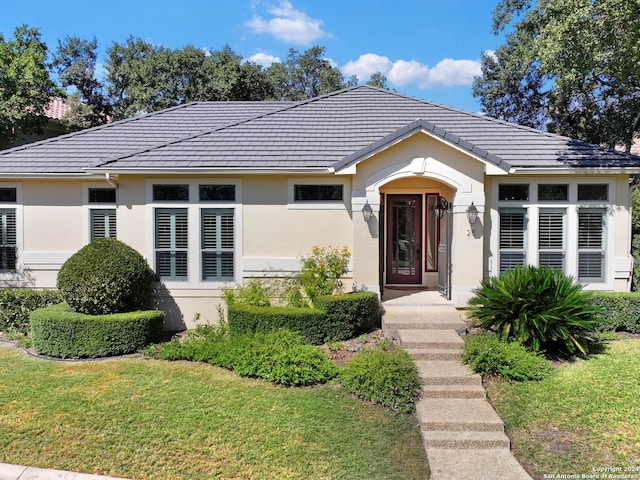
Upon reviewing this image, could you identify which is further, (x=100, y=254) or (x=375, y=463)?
(x=100, y=254)

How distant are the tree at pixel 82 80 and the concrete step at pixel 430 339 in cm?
2204

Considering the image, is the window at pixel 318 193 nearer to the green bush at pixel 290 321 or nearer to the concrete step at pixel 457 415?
the green bush at pixel 290 321

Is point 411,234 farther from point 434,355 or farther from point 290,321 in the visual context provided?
point 434,355

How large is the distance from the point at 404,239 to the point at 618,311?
5.02 meters

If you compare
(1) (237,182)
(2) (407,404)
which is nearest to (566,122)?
(1) (237,182)

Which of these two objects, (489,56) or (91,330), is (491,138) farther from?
(489,56)

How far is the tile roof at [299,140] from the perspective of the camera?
380 inches

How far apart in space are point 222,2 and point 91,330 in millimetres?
10266

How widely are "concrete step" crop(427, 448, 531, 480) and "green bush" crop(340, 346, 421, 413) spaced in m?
0.94

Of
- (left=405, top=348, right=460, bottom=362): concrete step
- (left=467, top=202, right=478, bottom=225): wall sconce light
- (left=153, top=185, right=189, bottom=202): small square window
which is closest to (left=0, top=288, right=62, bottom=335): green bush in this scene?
(left=153, top=185, right=189, bottom=202): small square window

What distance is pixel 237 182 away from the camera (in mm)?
9922

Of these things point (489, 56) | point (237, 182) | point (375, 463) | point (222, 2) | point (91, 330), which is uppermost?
point (489, 56)

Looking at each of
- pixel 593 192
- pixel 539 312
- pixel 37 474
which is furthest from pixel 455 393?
pixel 593 192

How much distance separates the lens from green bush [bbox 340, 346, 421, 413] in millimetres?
6227
